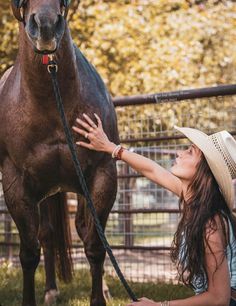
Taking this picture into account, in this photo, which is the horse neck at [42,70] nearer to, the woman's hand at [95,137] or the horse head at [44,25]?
the woman's hand at [95,137]

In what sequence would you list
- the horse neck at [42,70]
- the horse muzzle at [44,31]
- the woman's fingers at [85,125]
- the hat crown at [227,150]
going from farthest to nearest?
the horse neck at [42,70] → the woman's fingers at [85,125] → the horse muzzle at [44,31] → the hat crown at [227,150]

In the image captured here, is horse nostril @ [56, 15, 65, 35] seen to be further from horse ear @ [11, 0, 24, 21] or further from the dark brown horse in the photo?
the dark brown horse

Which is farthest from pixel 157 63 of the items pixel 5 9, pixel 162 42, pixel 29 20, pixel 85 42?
pixel 29 20

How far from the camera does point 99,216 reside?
3965 millimetres

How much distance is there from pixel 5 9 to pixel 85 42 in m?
1.27

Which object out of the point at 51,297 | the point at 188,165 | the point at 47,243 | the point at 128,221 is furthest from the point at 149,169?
the point at 128,221

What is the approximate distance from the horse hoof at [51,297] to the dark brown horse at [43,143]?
34.7 inches

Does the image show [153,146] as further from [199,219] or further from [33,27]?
[199,219]

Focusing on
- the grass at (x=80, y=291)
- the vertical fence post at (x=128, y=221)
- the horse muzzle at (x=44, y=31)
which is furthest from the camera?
the vertical fence post at (x=128, y=221)

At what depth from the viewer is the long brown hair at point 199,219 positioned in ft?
8.66

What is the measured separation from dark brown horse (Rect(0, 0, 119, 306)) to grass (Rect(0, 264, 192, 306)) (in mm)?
840

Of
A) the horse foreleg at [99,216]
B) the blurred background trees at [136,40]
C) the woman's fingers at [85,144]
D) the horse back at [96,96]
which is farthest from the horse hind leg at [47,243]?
the blurred background trees at [136,40]

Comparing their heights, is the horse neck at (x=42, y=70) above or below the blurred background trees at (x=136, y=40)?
below

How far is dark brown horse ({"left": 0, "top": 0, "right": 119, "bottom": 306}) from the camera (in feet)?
12.4
